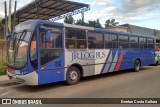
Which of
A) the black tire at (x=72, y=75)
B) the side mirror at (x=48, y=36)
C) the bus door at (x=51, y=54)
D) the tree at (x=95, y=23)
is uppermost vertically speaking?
the tree at (x=95, y=23)

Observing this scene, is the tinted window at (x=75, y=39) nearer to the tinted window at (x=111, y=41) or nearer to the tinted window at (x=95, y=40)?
the tinted window at (x=95, y=40)

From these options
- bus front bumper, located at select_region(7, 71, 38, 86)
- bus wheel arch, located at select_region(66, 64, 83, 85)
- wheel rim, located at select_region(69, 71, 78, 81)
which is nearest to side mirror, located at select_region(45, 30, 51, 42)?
bus front bumper, located at select_region(7, 71, 38, 86)

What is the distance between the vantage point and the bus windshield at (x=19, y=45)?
364 inches

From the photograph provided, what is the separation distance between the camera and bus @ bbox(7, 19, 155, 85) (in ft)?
30.1

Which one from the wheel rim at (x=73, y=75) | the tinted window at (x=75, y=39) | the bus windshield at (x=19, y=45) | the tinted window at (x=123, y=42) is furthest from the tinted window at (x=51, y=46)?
the tinted window at (x=123, y=42)

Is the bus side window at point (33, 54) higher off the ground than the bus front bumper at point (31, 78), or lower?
higher

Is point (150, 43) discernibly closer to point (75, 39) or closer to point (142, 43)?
point (142, 43)

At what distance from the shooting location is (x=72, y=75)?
35.2ft

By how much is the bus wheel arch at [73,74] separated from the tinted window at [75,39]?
0.93 m

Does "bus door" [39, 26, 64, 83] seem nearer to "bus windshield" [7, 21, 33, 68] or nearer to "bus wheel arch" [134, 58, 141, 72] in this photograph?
"bus windshield" [7, 21, 33, 68]

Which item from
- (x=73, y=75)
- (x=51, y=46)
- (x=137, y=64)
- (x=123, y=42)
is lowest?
(x=73, y=75)

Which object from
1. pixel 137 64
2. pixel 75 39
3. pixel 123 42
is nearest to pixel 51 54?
pixel 75 39

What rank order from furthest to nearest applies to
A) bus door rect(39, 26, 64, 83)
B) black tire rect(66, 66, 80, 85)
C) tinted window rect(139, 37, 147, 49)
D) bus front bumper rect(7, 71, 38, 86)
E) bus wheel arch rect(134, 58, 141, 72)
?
1. tinted window rect(139, 37, 147, 49)
2. bus wheel arch rect(134, 58, 141, 72)
3. black tire rect(66, 66, 80, 85)
4. bus door rect(39, 26, 64, 83)
5. bus front bumper rect(7, 71, 38, 86)

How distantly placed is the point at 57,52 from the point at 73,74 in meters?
1.42
